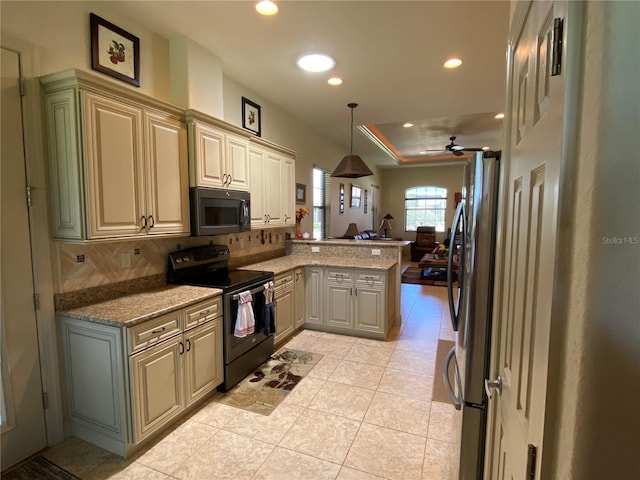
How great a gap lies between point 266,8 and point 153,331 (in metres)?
2.28

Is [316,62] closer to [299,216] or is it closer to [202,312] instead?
[299,216]

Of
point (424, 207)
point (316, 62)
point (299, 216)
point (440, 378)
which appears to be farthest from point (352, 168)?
point (424, 207)

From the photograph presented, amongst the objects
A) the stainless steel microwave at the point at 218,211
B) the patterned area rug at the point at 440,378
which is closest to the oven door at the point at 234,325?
the stainless steel microwave at the point at 218,211

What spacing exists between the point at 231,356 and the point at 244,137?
2.04 metres

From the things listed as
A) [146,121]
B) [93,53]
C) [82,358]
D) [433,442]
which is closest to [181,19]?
[93,53]

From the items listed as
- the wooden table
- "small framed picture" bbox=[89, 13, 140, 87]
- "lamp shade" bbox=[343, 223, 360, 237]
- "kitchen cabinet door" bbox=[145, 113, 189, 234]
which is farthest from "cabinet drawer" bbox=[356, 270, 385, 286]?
the wooden table

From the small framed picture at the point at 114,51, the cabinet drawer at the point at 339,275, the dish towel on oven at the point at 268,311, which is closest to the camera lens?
the small framed picture at the point at 114,51

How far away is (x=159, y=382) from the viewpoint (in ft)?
7.01

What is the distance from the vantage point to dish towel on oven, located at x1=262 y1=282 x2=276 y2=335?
3.11 meters

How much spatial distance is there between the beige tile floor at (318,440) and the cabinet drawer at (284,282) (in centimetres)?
93

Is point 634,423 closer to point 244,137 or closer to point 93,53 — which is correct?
point 93,53

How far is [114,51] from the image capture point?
236 centimetres

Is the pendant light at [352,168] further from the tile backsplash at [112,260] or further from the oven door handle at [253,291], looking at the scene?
the oven door handle at [253,291]

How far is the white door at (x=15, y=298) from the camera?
6.11ft
